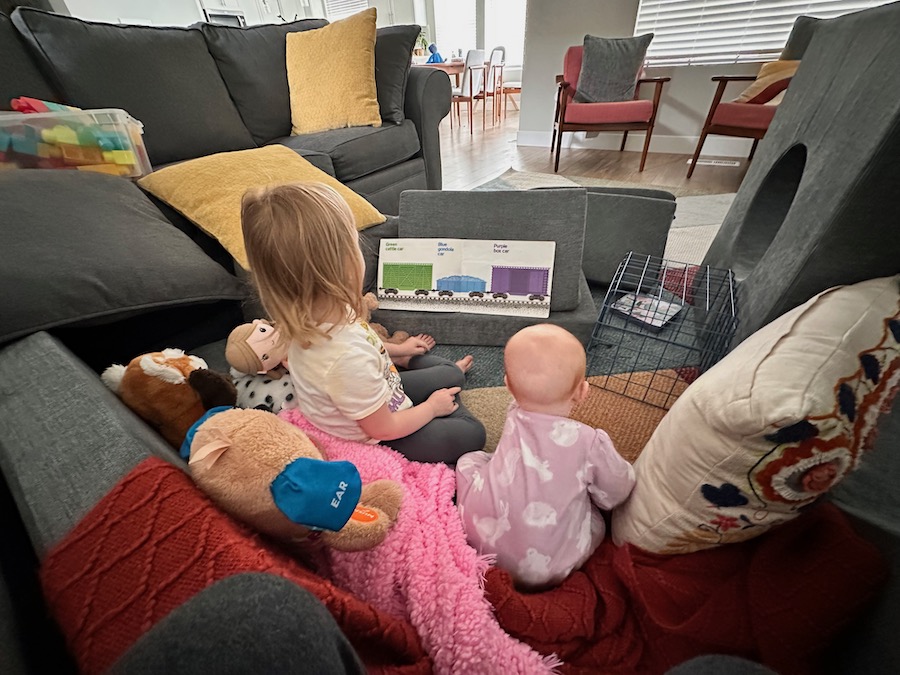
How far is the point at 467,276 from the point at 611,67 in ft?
10.0

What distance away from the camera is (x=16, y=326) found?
73 cm

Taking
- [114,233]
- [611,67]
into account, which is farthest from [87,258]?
[611,67]

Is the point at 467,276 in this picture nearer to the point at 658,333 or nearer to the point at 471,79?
the point at 658,333

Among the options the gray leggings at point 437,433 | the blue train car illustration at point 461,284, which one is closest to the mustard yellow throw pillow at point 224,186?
the blue train car illustration at point 461,284

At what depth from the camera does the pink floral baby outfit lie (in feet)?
2.25

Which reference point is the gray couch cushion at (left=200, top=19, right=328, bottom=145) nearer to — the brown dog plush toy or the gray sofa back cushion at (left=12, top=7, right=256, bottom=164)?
the gray sofa back cushion at (left=12, top=7, right=256, bottom=164)

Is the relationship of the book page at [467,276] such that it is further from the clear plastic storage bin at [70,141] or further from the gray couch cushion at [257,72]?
the gray couch cushion at [257,72]

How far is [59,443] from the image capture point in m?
0.51

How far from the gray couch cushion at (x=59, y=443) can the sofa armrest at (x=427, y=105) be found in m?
2.26

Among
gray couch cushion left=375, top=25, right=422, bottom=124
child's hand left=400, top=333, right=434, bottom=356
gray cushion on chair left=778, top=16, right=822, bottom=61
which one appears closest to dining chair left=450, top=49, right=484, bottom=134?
gray couch cushion left=375, top=25, right=422, bottom=124

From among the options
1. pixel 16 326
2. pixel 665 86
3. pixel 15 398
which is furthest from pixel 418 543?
pixel 665 86

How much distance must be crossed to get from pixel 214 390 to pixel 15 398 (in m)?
0.26

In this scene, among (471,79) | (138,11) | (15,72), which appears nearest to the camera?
(15,72)

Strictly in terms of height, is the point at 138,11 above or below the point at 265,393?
above
